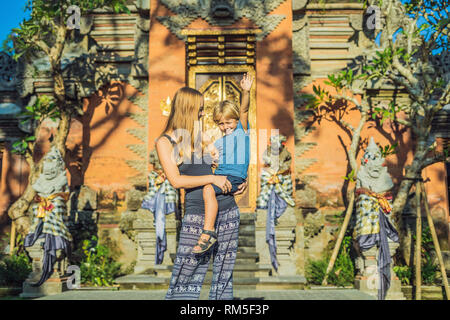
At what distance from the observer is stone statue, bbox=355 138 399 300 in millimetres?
7184

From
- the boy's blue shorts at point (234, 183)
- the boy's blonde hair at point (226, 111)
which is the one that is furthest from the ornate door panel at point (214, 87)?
the boy's blue shorts at point (234, 183)

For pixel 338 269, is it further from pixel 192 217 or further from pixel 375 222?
pixel 192 217

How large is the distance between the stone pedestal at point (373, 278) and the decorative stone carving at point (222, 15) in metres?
5.74

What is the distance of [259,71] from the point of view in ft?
32.0

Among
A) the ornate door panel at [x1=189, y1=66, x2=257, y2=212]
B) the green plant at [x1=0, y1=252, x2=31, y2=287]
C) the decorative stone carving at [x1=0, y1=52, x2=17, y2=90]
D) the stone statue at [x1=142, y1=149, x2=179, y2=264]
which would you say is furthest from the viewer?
the decorative stone carving at [x1=0, y1=52, x2=17, y2=90]

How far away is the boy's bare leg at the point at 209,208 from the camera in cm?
291

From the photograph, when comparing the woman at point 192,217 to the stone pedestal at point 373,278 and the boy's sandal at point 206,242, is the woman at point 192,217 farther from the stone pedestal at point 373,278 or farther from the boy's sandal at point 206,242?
the stone pedestal at point 373,278

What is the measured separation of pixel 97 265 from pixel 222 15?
6.61 m

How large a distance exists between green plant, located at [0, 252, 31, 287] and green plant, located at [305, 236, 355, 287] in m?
5.96

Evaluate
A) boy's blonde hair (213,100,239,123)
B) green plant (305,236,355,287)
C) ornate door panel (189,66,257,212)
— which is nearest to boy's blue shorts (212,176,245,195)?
boy's blonde hair (213,100,239,123)

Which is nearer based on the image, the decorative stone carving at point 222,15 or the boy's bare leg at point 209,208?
the boy's bare leg at point 209,208

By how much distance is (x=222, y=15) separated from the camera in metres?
9.80

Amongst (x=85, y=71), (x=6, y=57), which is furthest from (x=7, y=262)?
(x=6, y=57)

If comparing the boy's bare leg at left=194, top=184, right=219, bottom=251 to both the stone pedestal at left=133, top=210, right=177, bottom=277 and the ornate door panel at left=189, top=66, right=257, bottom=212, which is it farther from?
the ornate door panel at left=189, top=66, right=257, bottom=212
